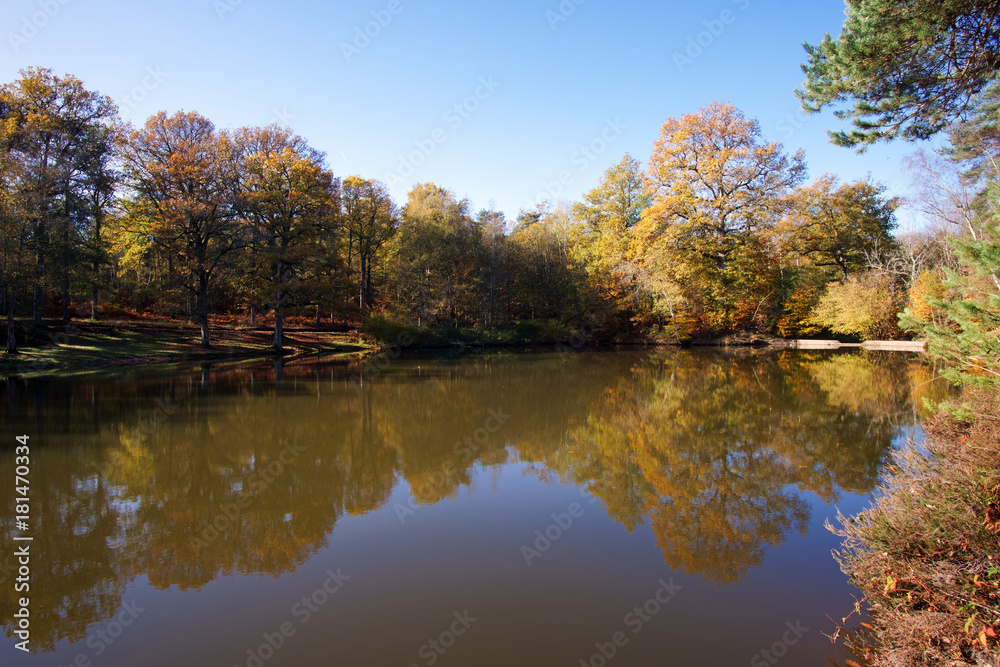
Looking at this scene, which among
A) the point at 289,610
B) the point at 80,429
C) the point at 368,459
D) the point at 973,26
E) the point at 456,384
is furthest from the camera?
the point at 456,384

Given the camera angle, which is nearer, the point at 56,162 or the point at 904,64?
the point at 904,64

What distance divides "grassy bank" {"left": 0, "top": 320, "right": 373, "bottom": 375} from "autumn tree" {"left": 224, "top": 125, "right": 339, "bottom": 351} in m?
2.15

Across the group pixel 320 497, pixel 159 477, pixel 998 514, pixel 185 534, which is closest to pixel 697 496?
pixel 998 514

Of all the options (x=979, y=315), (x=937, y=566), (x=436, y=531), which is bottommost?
(x=436, y=531)

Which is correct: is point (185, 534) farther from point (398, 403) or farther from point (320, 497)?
point (398, 403)

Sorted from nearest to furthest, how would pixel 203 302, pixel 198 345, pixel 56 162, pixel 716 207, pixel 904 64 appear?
1. pixel 904 64
2. pixel 56 162
3. pixel 198 345
4. pixel 203 302
5. pixel 716 207

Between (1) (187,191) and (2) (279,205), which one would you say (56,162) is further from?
(2) (279,205)

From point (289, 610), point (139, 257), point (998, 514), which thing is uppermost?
point (139, 257)

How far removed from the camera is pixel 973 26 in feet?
22.1

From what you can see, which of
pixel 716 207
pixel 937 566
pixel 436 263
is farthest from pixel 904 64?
pixel 436 263

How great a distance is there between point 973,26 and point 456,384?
12.4 metres

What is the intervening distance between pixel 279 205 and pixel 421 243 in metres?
10.1

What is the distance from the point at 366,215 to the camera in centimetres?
3388


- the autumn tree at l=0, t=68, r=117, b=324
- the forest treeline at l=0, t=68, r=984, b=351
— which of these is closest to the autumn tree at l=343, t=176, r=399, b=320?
the forest treeline at l=0, t=68, r=984, b=351
